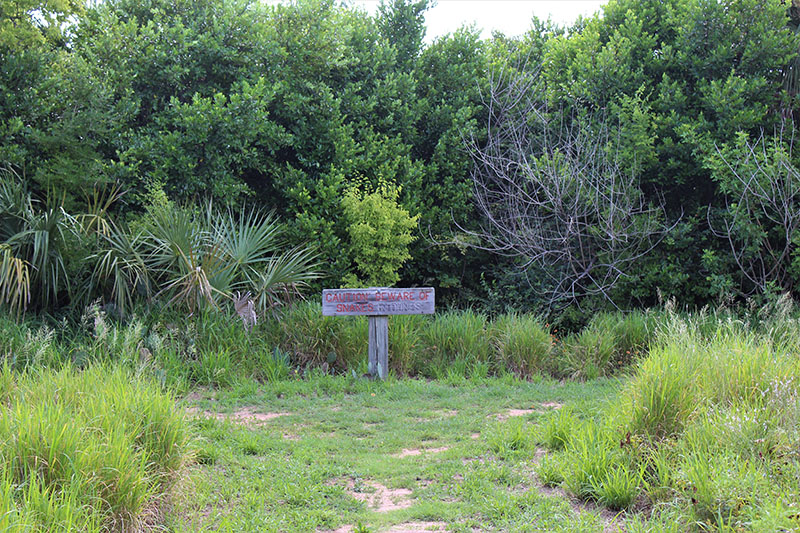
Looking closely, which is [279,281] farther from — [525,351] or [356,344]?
[525,351]

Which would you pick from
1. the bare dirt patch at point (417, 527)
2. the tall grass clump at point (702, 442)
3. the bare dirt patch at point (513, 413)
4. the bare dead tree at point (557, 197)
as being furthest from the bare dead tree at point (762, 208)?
the bare dirt patch at point (417, 527)

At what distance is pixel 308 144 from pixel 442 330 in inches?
167

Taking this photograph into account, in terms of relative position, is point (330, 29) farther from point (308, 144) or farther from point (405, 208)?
point (405, 208)

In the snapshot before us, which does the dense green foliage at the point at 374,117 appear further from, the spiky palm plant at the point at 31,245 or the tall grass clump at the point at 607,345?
the tall grass clump at the point at 607,345

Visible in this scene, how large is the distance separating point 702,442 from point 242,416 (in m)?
4.39

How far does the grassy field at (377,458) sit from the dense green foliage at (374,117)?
3278 millimetres

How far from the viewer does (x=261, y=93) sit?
1065 centimetres

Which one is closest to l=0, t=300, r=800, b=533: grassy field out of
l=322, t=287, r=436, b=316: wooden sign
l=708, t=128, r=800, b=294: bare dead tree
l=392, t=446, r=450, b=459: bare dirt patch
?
l=392, t=446, r=450, b=459: bare dirt patch

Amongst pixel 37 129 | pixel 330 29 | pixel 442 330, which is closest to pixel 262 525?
pixel 442 330

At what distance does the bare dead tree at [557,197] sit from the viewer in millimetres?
10789

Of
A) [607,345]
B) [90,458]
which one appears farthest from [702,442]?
[607,345]

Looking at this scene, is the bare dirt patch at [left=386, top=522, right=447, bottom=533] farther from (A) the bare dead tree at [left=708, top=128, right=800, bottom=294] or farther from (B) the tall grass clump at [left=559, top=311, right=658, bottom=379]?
(A) the bare dead tree at [left=708, top=128, right=800, bottom=294]

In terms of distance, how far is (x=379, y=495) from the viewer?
4863 mm

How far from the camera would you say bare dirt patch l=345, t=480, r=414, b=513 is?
4656 mm
